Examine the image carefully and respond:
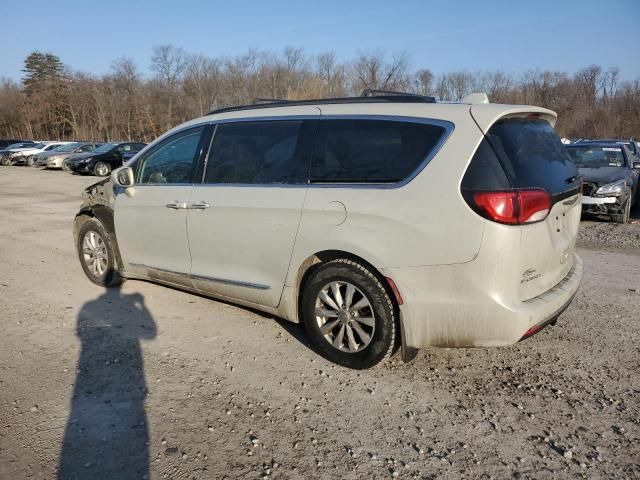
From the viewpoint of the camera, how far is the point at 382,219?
3166 mm

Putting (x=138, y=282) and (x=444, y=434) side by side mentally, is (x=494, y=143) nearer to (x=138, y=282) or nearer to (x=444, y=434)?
(x=444, y=434)

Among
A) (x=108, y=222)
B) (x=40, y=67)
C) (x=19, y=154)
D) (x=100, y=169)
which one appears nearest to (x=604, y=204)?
(x=108, y=222)

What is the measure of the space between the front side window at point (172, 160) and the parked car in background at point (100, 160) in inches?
794

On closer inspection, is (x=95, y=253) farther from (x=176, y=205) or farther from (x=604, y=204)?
(x=604, y=204)

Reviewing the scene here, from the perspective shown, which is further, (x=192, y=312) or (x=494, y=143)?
(x=192, y=312)

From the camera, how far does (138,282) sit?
5.61 m

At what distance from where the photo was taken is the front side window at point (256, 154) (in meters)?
3.72

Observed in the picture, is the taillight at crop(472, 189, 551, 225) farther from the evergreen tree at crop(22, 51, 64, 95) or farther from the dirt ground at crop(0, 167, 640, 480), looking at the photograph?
the evergreen tree at crop(22, 51, 64, 95)

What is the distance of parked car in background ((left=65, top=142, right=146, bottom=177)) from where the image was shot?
22.7m

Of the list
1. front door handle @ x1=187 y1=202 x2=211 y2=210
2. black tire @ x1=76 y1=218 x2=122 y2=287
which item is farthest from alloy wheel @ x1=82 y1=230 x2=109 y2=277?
front door handle @ x1=187 y1=202 x2=211 y2=210

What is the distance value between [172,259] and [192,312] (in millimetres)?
561

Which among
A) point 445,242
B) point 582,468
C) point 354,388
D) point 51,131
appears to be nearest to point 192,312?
point 354,388

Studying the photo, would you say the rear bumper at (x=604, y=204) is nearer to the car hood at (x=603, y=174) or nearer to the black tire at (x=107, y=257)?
the car hood at (x=603, y=174)

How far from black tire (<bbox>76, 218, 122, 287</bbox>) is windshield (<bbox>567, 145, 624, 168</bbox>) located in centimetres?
943
